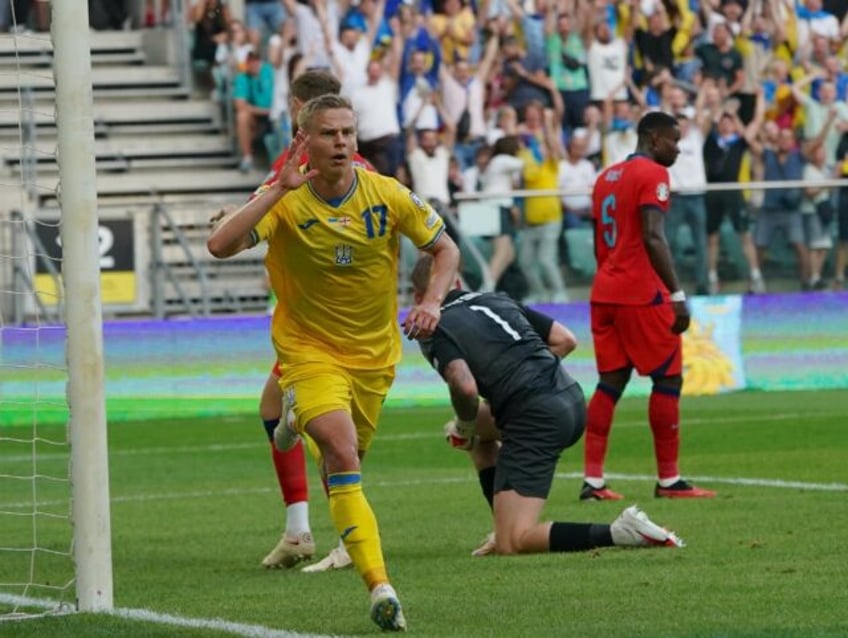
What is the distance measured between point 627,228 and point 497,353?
319 centimetres

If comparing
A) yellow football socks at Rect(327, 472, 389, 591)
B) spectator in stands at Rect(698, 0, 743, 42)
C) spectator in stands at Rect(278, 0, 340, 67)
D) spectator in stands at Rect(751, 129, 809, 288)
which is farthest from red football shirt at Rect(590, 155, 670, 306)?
spectator in stands at Rect(698, 0, 743, 42)

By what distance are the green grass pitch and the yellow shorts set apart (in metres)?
0.76

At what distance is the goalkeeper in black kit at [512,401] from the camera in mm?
9867

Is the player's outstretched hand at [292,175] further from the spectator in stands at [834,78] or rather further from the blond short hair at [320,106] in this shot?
the spectator in stands at [834,78]

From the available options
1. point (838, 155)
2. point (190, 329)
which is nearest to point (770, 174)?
point (838, 155)

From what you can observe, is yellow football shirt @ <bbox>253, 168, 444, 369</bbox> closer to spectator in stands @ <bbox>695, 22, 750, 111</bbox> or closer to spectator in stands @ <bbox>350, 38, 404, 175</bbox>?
spectator in stands @ <bbox>350, 38, 404, 175</bbox>

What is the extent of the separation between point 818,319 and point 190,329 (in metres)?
6.41

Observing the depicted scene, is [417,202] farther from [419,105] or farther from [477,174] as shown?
[419,105]

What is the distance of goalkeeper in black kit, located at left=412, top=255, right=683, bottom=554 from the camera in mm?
9867

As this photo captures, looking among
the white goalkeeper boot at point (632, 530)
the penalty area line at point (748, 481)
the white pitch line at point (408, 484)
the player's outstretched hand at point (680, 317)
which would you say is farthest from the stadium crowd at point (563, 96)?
the white goalkeeper boot at point (632, 530)

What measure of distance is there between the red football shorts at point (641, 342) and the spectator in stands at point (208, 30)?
13273 millimetres

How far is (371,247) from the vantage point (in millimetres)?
8445

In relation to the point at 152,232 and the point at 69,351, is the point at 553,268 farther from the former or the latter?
the point at 69,351

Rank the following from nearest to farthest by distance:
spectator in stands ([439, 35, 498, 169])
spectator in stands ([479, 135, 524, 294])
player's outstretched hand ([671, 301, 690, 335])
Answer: player's outstretched hand ([671, 301, 690, 335]) < spectator in stands ([479, 135, 524, 294]) < spectator in stands ([439, 35, 498, 169])
